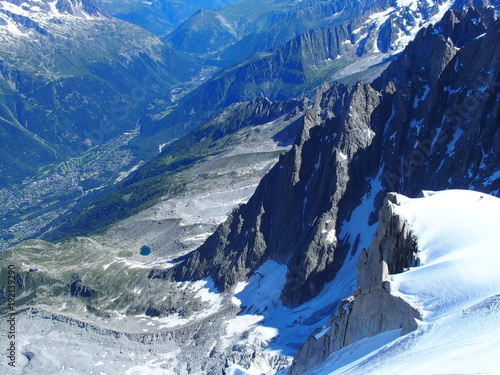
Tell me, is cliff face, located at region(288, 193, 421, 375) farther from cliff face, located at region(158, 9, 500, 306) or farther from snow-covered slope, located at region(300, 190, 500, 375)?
cliff face, located at region(158, 9, 500, 306)

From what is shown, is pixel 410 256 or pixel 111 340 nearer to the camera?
pixel 410 256

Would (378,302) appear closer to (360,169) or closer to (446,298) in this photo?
(446,298)

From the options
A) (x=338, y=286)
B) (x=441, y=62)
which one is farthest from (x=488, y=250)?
(x=441, y=62)

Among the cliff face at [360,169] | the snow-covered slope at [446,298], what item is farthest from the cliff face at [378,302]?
the cliff face at [360,169]

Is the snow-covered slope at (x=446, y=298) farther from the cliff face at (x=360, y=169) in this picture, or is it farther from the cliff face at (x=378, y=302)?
the cliff face at (x=360, y=169)

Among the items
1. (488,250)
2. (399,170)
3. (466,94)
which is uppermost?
(466,94)

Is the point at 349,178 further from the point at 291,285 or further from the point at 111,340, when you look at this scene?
the point at 111,340

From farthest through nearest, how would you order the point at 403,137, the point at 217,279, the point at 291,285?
the point at 217,279 < the point at 403,137 < the point at 291,285
